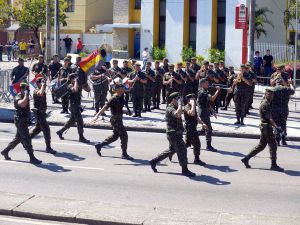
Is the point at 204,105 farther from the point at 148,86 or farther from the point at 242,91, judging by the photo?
the point at 148,86

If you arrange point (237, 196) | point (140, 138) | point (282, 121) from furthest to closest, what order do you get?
point (140, 138), point (282, 121), point (237, 196)

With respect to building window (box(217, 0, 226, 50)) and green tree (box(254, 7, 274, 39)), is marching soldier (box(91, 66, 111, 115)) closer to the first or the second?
green tree (box(254, 7, 274, 39))

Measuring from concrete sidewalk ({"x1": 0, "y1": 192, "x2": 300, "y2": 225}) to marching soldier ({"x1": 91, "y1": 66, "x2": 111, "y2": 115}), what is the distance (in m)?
11.6

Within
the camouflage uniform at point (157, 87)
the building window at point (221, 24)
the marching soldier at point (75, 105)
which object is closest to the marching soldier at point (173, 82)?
the camouflage uniform at point (157, 87)

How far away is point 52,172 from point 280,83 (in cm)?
686

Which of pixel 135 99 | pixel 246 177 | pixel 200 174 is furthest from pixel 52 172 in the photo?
pixel 135 99

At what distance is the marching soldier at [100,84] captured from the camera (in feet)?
76.3

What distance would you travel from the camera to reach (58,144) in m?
18.5

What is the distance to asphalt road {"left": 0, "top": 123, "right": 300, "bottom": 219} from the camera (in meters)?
12.4

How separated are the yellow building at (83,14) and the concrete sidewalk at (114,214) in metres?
43.9

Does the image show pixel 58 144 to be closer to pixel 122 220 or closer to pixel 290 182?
pixel 290 182

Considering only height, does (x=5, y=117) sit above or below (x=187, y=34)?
below

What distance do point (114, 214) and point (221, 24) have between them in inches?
1286

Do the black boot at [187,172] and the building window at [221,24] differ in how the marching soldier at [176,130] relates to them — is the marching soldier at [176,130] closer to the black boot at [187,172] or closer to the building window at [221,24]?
the black boot at [187,172]
